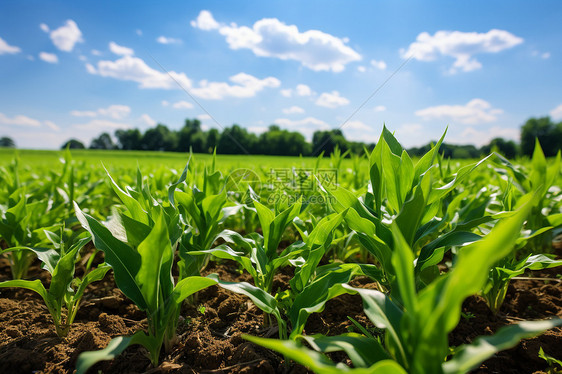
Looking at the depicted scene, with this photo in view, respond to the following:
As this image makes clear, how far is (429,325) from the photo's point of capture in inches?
27.0

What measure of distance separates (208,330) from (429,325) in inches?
44.9

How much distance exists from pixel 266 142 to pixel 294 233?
17.0 m

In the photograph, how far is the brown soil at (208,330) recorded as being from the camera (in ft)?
4.17

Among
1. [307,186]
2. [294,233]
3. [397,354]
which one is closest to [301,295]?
[397,354]

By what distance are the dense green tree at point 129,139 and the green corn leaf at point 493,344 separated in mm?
60261

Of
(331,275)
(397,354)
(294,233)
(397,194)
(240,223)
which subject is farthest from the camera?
(240,223)

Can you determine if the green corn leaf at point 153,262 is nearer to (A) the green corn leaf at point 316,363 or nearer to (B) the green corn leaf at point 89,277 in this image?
(B) the green corn leaf at point 89,277

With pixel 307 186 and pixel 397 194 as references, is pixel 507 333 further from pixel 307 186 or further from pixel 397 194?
pixel 307 186

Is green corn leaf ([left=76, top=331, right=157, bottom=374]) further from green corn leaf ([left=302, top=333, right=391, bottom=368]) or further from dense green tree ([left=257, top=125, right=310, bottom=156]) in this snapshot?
dense green tree ([left=257, top=125, right=310, bottom=156])

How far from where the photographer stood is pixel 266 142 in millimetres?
19391

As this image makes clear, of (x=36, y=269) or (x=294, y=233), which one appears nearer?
(x=36, y=269)

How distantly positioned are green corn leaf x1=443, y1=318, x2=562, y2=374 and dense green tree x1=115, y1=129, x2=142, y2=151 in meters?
60.3

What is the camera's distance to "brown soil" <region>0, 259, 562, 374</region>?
1.27m

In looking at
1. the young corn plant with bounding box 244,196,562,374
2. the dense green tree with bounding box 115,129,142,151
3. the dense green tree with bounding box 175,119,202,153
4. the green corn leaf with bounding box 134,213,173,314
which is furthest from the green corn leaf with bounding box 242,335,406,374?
the dense green tree with bounding box 115,129,142,151
